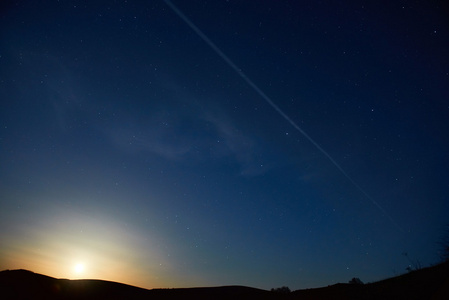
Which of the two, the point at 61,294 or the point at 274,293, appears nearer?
the point at 61,294

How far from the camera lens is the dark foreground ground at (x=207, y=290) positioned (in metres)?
9.00

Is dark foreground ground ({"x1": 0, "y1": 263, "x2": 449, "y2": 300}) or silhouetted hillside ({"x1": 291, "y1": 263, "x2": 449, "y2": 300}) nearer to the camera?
silhouetted hillside ({"x1": 291, "y1": 263, "x2": 449, "y2": 300})

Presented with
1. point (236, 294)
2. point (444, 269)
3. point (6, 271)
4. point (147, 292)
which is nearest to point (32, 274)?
point (6, 271)

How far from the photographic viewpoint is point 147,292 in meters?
12.7

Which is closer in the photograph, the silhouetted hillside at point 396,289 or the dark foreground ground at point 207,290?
the silhouetted hillside at point 396,289

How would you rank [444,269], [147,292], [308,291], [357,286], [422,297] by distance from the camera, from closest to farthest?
[422,297] → [444,269] → [357,286] → [308,291] → [147,292]

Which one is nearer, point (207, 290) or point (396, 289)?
point (396, 289)

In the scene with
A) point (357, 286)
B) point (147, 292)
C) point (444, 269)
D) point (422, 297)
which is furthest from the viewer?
point (147, 292)

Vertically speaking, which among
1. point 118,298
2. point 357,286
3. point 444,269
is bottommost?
point 118,298

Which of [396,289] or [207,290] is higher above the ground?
[396,289]

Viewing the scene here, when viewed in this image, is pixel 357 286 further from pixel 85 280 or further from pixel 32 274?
pixel 32 274

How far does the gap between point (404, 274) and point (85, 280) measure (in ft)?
50.0

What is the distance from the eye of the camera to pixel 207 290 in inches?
510

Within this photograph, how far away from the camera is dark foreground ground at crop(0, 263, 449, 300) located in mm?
9000
